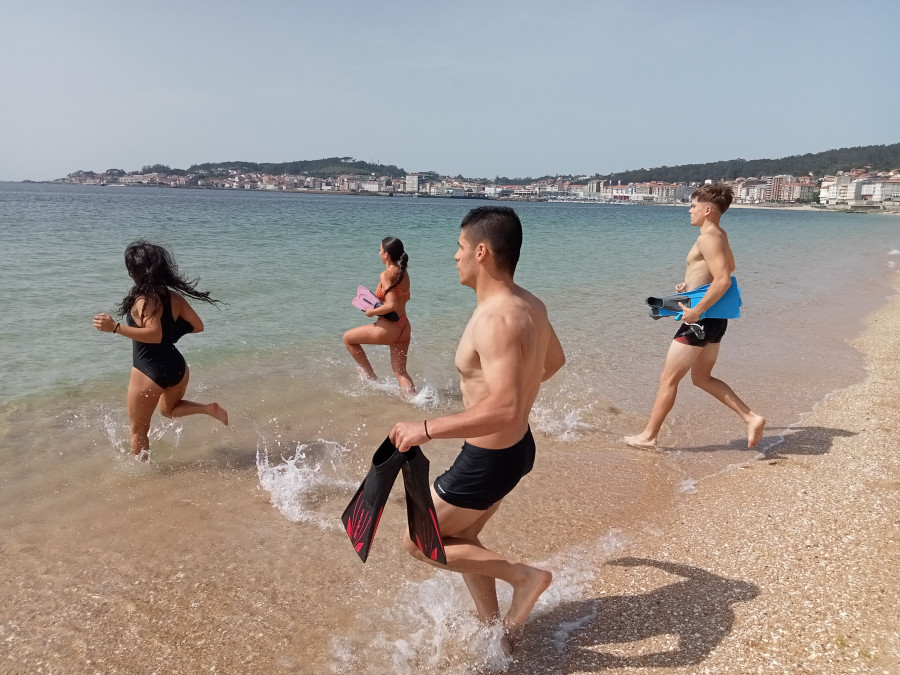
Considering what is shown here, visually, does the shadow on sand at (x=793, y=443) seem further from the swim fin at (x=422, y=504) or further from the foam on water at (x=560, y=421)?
the swim fin at (x=422, y=504)

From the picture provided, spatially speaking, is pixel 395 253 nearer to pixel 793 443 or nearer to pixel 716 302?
pixel 716 302

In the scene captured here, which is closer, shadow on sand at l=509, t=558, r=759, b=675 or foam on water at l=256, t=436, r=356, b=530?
shadow on sand at l=509, t=558, r=759, b=675

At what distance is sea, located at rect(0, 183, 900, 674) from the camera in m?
3.07

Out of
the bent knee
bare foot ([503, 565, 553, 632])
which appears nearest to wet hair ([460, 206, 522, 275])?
bare foot ([503, 565, 553, 632])

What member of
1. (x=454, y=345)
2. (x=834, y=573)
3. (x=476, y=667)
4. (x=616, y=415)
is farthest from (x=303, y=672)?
(x=454, y=345)

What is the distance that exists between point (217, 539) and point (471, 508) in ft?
6.96

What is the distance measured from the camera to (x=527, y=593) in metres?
2.74

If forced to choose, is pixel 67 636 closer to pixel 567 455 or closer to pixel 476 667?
pixel 476 667

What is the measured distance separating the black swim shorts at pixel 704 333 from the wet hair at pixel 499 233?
303 centimetres

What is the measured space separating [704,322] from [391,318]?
315 centimetres

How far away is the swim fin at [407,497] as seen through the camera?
243 centimetres

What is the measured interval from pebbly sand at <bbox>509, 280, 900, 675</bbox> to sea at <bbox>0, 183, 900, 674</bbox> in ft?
0.51

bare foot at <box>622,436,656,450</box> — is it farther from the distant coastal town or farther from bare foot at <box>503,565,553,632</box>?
the distant coastal town

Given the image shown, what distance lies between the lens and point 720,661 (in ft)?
8.82
